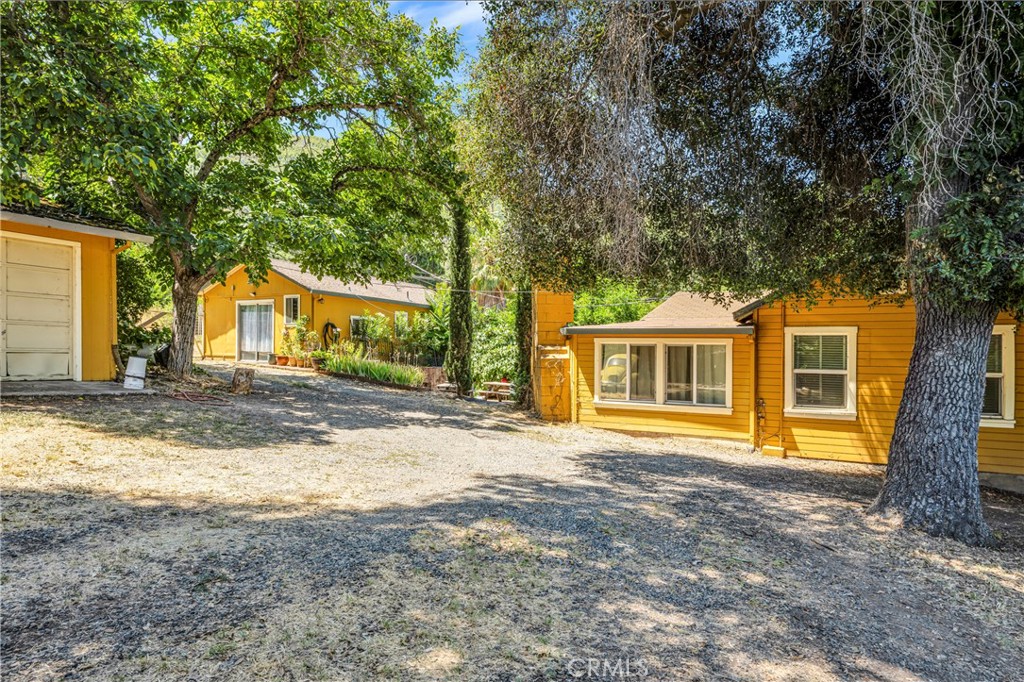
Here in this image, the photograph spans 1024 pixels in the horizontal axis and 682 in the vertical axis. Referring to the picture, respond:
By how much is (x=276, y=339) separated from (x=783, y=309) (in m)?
16.1

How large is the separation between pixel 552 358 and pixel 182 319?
24.6 feet

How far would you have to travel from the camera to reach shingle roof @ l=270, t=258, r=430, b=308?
18.9 meters

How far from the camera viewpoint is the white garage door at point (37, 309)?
848 centimetres

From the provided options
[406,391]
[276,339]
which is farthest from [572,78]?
[276,339]

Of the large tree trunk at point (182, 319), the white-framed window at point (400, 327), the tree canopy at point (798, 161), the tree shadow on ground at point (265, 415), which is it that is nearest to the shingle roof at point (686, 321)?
the tree canopy at point (798, 161)

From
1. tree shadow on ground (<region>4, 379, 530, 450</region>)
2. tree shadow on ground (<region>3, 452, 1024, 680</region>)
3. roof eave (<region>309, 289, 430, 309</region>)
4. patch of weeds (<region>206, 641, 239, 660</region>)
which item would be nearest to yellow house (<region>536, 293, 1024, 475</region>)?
tree shadow on ground (<region>4, 379, 530, 450</region>)

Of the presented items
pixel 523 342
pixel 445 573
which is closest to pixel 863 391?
pixel 523 342

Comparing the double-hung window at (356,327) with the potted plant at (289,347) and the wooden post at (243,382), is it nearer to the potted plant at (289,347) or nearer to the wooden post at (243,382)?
the potted plant at (289,347)

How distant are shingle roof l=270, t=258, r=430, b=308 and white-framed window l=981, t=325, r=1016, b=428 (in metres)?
13.4

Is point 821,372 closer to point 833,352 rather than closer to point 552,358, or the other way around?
point 833,352

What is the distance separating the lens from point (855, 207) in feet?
22.6

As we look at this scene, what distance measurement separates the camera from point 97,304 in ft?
30.5

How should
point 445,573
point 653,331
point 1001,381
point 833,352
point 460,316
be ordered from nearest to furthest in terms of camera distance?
point 445,573 < point 1001,381 < point 833,352 < point 653,331 < point 460,316

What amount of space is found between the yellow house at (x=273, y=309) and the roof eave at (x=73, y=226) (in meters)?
9.25
